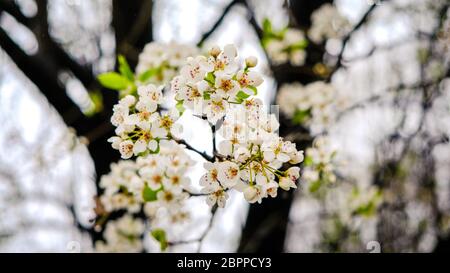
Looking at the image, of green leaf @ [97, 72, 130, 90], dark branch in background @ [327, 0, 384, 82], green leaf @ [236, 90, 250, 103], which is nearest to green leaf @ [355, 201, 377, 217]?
dark branch in background @ [327, 0, 384, 82]

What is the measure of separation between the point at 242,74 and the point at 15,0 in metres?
1.91

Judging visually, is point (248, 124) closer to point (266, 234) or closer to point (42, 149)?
point (266, 234)

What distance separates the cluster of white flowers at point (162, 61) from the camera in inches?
73.1

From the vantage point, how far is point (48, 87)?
2.48 metres

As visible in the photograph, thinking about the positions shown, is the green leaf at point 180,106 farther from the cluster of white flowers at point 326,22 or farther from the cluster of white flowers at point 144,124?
the cluster of white flowers at point 326,22

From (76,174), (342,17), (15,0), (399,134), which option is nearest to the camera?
(15,0)

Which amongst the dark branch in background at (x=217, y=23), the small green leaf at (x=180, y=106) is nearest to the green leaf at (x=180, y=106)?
the small green leaf at (x=180, y=106)

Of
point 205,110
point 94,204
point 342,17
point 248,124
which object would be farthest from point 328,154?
point 342,17

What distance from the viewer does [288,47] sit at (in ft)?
8.59

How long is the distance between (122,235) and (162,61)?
1.21 m

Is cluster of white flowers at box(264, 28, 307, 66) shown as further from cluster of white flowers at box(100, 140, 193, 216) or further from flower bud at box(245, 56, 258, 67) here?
flower bud at box(245, 56, 258, 67)

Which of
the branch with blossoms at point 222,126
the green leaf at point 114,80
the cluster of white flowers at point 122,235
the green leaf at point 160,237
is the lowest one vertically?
the cluster of white flowers at point 122,235

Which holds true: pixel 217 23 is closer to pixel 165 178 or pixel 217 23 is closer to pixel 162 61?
pixel 162 61

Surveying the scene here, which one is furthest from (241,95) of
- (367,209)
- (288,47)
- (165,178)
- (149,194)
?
(367,209)
